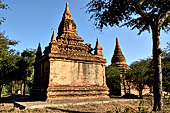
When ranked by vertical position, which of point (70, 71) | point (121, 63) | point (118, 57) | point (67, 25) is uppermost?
point (67, 25)

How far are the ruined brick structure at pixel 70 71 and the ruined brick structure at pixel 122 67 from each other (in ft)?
34.0

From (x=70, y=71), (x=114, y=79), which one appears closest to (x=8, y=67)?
(x=70, y=71)

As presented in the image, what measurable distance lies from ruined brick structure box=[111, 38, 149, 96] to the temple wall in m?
10.2

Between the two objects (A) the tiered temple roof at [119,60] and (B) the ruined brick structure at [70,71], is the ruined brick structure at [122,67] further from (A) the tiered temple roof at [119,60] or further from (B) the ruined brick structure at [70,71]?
(B) the ruined brick structure at [70,71]

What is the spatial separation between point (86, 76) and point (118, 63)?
1458 centimetres

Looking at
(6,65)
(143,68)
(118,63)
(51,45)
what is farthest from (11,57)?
(143,68)

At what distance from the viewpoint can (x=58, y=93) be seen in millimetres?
13297

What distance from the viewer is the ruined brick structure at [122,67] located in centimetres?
2531

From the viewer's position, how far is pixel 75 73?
1495 cm

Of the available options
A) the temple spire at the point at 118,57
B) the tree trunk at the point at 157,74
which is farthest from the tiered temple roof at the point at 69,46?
the temple spire at the point at 118,57

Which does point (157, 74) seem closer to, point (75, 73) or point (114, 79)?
point (75, 73)

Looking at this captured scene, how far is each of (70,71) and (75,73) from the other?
0.53 m

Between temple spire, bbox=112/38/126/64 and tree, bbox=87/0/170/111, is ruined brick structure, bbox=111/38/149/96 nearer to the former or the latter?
temple spire, bbox=112/38/126/64

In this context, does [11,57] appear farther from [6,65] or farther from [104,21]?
[104,21]
